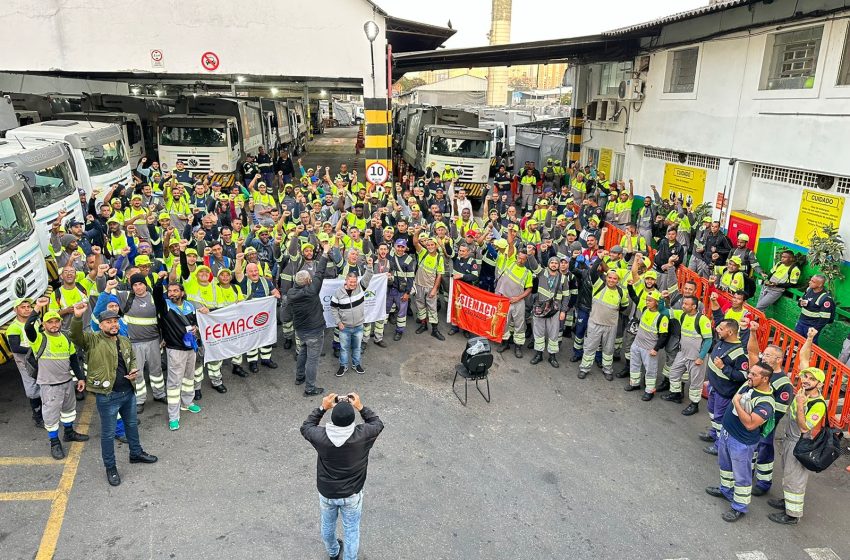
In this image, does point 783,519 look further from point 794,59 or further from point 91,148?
point 91,148

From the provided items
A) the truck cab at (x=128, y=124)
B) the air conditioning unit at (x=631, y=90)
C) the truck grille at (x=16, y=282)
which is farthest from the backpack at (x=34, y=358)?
the air conditioning unit at (x=631, y=90)

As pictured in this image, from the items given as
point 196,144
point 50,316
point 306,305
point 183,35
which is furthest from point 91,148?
point 306,305

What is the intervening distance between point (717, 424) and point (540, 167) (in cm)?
2036

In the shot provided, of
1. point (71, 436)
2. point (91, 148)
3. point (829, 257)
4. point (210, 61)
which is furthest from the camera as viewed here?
point (91, 148)

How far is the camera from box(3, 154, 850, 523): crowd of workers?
5.91 metres

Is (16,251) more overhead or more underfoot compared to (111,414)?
more overhead

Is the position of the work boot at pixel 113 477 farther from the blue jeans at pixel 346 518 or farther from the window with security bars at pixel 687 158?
the window with security bars at pixel 687 158

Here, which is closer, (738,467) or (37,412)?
(738,467)

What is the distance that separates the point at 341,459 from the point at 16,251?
22.1 ft

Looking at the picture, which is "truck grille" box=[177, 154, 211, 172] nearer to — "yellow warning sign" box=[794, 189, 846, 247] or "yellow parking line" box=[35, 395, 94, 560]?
"yellow parking line" box=[35, 395, 94, 560]

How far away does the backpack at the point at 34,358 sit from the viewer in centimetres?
627

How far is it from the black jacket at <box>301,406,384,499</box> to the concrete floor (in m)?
1.06

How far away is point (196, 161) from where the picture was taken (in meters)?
20.9

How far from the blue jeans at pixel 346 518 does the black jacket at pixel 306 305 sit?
3350 millimetres
